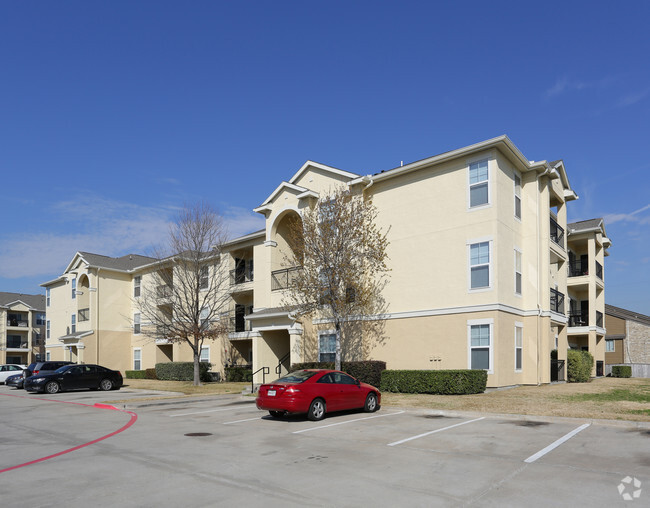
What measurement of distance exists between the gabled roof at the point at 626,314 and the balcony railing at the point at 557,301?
2244 centimetres

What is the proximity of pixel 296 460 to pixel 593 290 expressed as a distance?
30329 millimetres

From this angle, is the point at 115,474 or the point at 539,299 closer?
the point at 115,474

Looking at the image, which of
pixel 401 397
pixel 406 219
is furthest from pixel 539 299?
pixel 401 397

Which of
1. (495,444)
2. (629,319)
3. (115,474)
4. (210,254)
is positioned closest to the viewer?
(115,474)

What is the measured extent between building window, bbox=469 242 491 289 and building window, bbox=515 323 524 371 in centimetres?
283

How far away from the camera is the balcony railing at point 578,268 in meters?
38.3

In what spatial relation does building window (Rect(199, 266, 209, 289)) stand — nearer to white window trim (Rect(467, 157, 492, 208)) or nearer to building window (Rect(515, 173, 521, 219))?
white window trim (Rect(467, 157, 492, 208))

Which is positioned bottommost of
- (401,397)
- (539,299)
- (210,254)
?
(401,397)

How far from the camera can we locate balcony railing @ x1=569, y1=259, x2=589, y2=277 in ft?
126

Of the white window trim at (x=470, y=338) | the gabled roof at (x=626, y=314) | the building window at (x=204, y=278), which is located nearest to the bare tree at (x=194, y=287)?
the building window at (x=204, y=278)

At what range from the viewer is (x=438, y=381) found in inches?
817

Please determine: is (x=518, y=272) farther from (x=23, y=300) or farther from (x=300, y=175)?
(x=23, y=300)

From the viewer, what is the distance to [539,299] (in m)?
24.6

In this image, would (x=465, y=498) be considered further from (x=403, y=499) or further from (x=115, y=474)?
(x=115, y=474)
